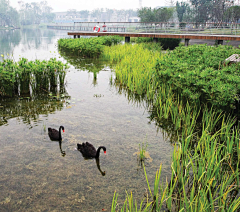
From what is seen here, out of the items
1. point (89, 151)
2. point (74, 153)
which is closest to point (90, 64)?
point (74, 153)

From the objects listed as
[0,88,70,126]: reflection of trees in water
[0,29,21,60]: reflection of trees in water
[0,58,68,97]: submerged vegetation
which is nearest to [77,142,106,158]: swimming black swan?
[0,88,70,126]: reflection of trees in water

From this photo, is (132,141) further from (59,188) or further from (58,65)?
(58,65)

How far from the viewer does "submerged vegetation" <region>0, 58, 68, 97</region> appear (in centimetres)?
589

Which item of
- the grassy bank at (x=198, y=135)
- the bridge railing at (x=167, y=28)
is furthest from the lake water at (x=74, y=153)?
the bridge railing at (x=167, y=28)

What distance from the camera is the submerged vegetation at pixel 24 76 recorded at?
5887mm

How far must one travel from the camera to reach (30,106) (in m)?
5.58

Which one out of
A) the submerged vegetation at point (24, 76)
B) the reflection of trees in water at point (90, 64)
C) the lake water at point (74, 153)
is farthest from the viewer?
the reflection of trees in water at point (90, 64)

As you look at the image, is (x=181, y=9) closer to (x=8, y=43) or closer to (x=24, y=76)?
(x=8, y=43)

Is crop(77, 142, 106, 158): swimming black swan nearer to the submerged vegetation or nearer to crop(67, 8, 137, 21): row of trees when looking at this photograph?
the submerged vegetation

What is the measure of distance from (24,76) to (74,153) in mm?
3483

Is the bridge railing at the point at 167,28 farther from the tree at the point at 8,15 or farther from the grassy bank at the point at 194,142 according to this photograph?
the tree at the point at 8,15

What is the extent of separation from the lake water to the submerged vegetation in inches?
16.6

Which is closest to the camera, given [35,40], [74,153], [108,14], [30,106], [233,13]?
[74,153]

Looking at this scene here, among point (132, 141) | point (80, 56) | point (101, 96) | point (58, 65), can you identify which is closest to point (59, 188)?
point (132, 141)
